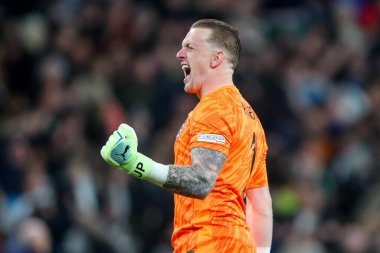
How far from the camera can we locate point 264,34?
48.7 ft

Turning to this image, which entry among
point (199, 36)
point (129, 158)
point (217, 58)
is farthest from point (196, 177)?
point (199, 36)

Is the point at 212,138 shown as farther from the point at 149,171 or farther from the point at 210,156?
the point at 149,171

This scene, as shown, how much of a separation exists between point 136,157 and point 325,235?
6.68 m

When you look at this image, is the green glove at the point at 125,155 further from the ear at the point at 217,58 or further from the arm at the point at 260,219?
the arm at the point at 260,219

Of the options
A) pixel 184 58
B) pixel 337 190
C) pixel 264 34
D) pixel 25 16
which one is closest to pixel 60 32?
pixel 25 16

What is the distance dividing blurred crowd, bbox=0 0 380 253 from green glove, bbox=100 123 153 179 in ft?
15.9

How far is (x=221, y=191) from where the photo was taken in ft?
18.9

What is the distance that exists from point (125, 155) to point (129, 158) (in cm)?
3

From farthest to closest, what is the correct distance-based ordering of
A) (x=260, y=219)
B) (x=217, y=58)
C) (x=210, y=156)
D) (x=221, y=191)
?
(x=260, y=219) < (x=217, y=58) < (x=221, y=191) < (x=210, y=156)

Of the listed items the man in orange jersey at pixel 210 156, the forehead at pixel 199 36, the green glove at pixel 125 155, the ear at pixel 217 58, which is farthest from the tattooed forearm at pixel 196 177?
the forehead at pixel 199 36

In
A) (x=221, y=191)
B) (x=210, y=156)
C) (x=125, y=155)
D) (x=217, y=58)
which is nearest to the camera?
(x=125, y=155)

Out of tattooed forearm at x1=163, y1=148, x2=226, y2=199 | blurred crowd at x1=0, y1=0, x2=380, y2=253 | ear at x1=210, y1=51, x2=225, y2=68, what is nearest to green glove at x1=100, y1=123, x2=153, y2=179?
tattooed forearm at x1=163, y1=148, x2=226, y2=199

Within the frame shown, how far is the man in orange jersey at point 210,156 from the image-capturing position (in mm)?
5391

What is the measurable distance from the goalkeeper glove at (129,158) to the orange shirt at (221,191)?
299mm
